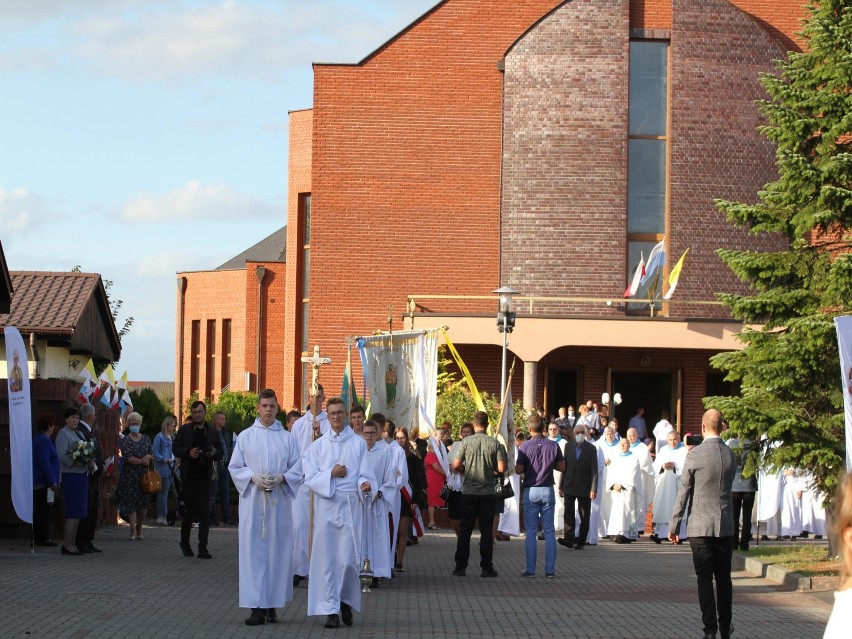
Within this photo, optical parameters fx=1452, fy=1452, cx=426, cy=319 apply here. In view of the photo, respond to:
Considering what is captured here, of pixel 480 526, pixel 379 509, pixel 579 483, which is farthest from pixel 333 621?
pixel 579 483

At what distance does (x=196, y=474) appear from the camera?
19078 millimetres

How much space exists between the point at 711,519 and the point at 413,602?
3.77 meters

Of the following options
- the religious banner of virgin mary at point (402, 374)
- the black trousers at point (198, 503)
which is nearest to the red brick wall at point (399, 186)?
the religious banner of virgin mary at point (402, 374)

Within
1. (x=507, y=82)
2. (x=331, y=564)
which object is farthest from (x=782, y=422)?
(x=507, y=82)

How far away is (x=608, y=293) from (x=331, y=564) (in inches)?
1006

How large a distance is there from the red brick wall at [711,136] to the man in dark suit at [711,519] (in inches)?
997

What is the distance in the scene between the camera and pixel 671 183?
1484 inches

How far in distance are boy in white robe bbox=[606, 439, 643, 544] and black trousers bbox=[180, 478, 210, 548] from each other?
8.25m

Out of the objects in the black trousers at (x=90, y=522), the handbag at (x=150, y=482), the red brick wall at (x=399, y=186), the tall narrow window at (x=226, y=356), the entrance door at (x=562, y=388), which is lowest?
the black trousers at (x=90, y=522)

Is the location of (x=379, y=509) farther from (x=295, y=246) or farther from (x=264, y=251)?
(x=264, y=251)

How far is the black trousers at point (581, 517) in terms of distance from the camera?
2261 centimetres

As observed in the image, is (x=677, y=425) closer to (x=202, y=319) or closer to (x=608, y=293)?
(x=608, y=293)

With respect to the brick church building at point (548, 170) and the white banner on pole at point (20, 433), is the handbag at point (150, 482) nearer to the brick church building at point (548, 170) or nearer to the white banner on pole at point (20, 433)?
the white banner on pole at point (20, 433)

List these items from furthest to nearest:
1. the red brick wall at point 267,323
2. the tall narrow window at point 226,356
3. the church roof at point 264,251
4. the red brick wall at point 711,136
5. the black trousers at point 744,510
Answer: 1. the church roof at point 264,251
2. the tall narrow window at point 226,356
3. the red brick wall at point 267,323
4. the red brick wall at point 711,136
5. the black trousers at point 744,510
